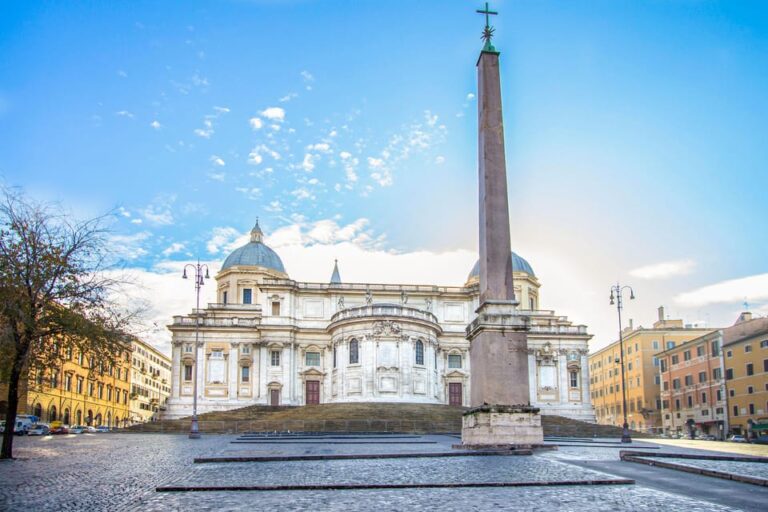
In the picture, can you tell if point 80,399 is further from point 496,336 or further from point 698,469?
point 698,469

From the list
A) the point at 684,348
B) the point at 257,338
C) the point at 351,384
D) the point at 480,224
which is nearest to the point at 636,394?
the point at 684,348

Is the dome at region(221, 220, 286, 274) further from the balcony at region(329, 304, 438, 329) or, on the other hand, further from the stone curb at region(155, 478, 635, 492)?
the stone curb at region(155, 478, 635, 492)

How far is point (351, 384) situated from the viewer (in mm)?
58938

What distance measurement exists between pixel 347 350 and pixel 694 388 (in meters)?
33.4

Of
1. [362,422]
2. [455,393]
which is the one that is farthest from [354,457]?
[455,393]

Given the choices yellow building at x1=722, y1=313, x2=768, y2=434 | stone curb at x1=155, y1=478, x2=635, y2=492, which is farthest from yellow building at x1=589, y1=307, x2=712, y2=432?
stone curb at x1=155, y1=478, x2=635, y2=492

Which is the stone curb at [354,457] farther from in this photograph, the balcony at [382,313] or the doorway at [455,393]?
the doorway at [455,393]

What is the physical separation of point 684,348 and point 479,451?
5836 centimetres

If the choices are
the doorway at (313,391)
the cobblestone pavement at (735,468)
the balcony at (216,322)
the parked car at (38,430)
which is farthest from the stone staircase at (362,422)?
the cobblestone pavement at (735,468)

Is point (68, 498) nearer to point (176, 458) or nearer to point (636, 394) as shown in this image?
point (176, 458)

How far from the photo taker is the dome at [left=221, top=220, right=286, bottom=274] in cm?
7544

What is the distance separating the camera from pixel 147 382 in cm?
10338

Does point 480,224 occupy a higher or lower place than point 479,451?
higher

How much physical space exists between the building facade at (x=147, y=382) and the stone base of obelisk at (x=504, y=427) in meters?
74.5
